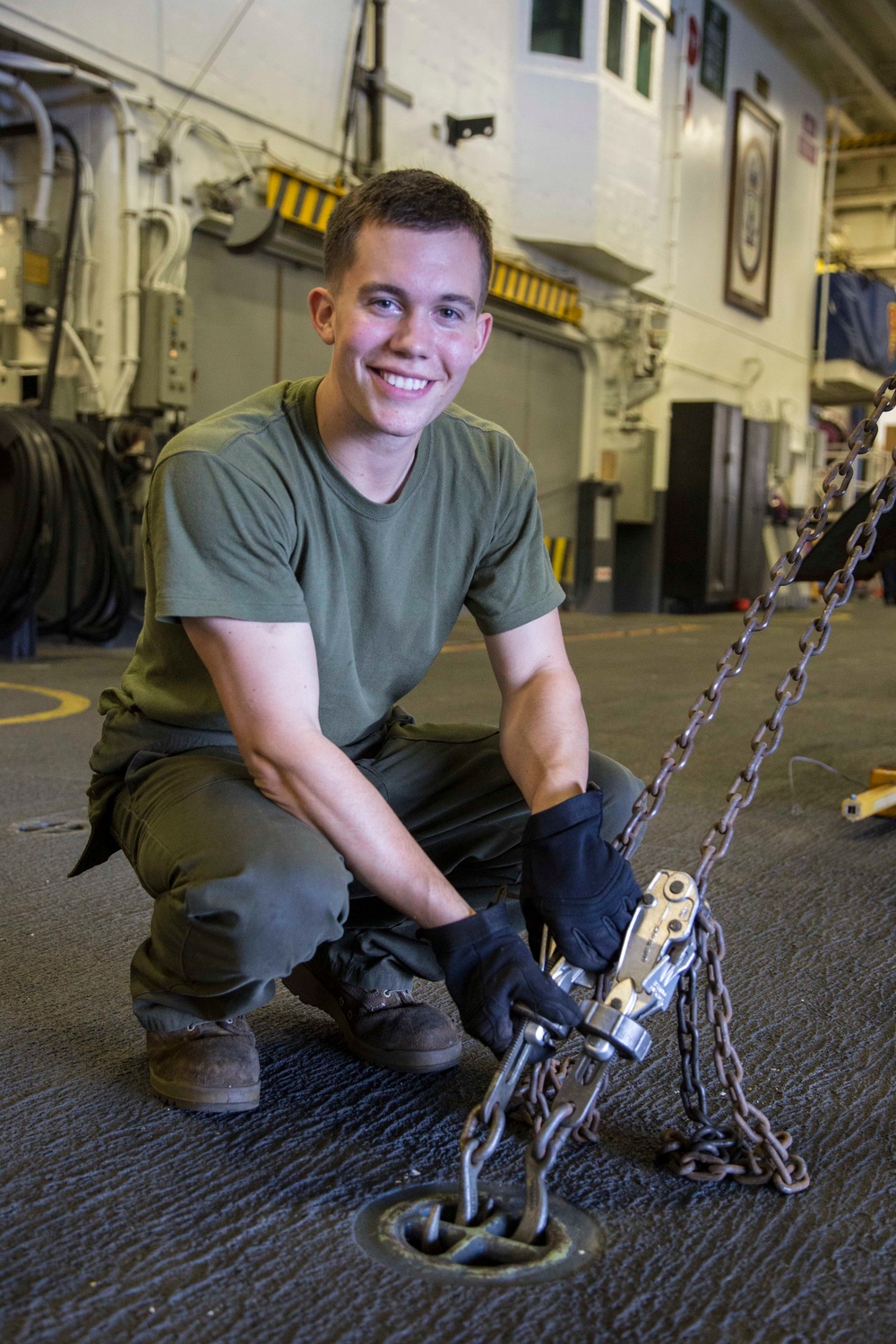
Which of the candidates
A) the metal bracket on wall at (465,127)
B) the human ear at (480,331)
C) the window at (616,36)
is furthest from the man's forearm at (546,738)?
the window at (616,36)

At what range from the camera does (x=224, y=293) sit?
8.23m

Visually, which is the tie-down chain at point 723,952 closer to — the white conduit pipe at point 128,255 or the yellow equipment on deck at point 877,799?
the yellow equipment on deck at point 877,799

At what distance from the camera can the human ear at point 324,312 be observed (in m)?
1.82

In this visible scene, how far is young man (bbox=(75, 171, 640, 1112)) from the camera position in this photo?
5.20 ft

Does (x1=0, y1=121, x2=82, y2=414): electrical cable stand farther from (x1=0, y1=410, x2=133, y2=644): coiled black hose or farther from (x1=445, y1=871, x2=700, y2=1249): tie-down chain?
(x1=445, y1=871, x2=700, y2=1249): tie-down chain

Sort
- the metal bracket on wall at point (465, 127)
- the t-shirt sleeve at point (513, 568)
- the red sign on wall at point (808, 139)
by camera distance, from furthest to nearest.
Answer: the red sign on wall at point (808, 139) < the metal bracket on wall at point (465, 127) < the t-shirt sleeve at point (513, 568)

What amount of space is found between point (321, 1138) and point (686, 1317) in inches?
22.8

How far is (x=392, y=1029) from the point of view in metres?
1.92

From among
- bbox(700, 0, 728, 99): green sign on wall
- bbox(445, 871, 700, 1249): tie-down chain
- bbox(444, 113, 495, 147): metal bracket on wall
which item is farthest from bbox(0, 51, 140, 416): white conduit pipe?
bbox(700, 0, 728, 99): green sign on wall

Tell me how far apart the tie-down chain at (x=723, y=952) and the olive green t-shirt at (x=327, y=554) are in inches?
18.1

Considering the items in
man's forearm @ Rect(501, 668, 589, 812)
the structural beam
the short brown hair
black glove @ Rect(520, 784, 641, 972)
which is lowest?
black glove @ Rect(520, 784, 641, 972)

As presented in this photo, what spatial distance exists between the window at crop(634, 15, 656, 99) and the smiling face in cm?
1099

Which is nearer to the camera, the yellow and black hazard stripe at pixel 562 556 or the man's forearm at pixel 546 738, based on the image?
the man's forearm at pixel 546 738

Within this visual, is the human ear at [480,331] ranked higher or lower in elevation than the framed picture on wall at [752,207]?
lower
